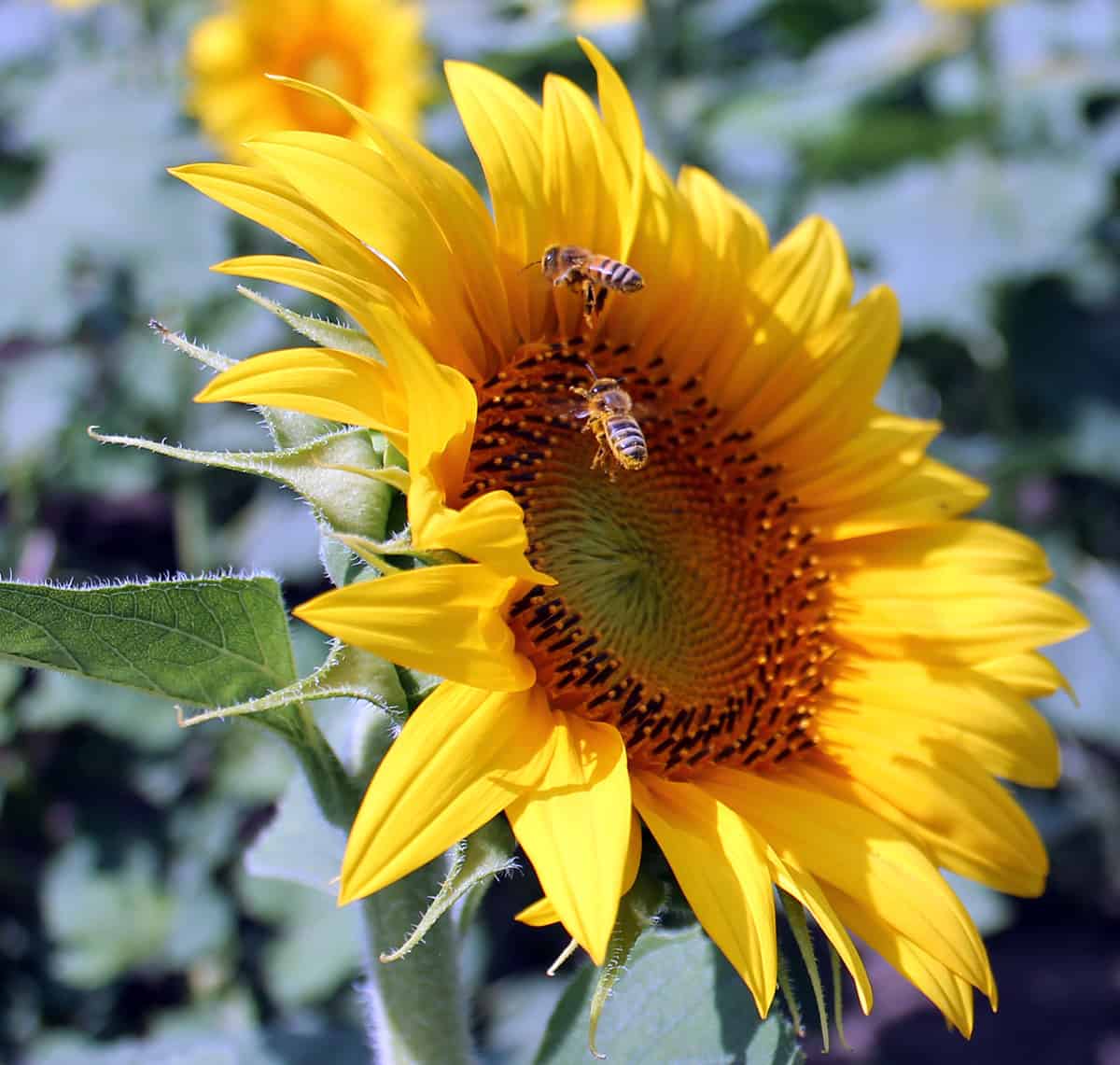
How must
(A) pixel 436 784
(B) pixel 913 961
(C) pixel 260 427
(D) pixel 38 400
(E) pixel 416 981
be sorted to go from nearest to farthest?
(A) pixel 436 784, (B) pixel 913 961, (E) pixel 416 981, (C) pixel 260 427, (D) pixel 38 400

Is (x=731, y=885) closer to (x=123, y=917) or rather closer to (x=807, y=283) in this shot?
(x=807, y=283)

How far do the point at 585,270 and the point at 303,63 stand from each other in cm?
262

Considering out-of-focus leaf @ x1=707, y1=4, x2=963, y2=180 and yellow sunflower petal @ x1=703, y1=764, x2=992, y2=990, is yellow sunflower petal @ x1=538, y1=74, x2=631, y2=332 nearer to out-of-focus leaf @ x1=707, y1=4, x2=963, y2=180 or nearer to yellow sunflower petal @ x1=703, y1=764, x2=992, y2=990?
yellow sunflower petal @ x1=703, y1=764, x2=992, y2=990

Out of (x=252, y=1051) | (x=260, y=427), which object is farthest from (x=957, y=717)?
(x=260, y=427)

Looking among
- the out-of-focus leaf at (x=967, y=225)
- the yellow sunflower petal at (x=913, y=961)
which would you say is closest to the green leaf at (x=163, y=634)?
the yellow sunflower petal at (x=913, y=961)

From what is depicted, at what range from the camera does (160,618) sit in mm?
1275

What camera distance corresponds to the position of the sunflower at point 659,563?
1.24 m

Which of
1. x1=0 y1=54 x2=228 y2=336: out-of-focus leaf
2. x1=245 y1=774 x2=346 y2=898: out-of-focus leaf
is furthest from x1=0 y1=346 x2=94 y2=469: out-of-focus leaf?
Result: x1=245 y1=774 x2=346 y2=898: out-of-focus leaf

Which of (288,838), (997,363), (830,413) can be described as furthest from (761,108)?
(288,838)

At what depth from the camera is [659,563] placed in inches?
69.9

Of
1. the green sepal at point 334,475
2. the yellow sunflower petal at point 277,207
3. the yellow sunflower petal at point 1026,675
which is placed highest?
the yellow sunflower petal at point 277,207

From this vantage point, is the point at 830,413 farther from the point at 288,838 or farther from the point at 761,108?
the point at 761,108

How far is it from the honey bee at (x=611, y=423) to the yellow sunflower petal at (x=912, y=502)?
1.15ft

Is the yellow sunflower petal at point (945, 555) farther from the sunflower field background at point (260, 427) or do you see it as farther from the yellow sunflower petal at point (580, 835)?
the sunflower field background at point (260, 427)
